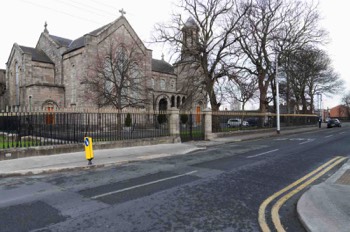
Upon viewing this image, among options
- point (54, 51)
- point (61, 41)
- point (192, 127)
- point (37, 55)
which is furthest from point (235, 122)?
point (37, 55)

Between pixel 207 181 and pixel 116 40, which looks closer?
pixel 207 181

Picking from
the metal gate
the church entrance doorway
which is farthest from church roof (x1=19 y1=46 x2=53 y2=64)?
the metal gate

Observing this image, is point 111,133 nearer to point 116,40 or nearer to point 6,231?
point 6,231

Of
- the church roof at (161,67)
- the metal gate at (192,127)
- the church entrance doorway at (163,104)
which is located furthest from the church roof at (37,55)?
the metal gate at (192,127)

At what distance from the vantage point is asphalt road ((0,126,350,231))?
4523mm

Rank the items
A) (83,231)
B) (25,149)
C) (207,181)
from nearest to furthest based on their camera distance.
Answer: (83,231) → (207,181) → (25,149)

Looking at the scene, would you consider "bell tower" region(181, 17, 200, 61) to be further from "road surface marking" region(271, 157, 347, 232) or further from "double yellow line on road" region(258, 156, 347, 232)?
"road surface marking" region(271, 157, 347, 232)

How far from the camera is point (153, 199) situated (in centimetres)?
585

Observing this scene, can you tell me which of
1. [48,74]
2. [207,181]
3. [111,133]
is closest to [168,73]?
[48,74]

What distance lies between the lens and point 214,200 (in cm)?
580

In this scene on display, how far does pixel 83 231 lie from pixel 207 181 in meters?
4.07

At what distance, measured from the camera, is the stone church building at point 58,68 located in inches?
1351

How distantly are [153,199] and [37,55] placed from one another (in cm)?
4149

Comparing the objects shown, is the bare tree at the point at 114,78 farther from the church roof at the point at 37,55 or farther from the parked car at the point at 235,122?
the church roof at the point at 37,55
